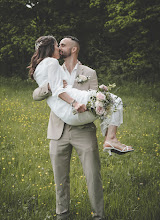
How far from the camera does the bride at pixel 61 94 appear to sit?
2645 millimetres

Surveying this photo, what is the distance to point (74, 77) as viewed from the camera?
3.01m

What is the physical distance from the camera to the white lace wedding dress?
105 inches

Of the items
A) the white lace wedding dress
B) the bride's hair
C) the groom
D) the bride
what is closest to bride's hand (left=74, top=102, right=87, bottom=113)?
the bride

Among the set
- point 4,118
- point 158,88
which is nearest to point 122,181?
point 4,118

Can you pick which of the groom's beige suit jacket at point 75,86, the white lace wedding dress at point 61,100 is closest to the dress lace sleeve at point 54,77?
the white lace wedding dress at point 61,100

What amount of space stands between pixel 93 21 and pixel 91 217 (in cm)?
1703

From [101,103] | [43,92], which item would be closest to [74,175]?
[43,92]

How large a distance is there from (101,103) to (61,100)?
0.47 metres

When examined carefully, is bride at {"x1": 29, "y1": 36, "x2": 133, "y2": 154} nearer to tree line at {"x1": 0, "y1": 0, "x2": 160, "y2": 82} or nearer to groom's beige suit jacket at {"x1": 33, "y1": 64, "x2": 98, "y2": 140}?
groom's beige suit jacket at {"x1": 33, "y1": 64, "x2": 98, "y2": 140}

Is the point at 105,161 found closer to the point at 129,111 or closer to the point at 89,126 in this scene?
the point at 89,126

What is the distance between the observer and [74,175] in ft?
14.5

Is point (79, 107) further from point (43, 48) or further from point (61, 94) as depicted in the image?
point (43, 48)

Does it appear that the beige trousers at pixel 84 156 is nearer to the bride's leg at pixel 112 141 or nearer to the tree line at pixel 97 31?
the bride's leg at pixel 112 141

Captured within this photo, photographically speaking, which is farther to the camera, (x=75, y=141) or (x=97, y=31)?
(x=97, y=31)
